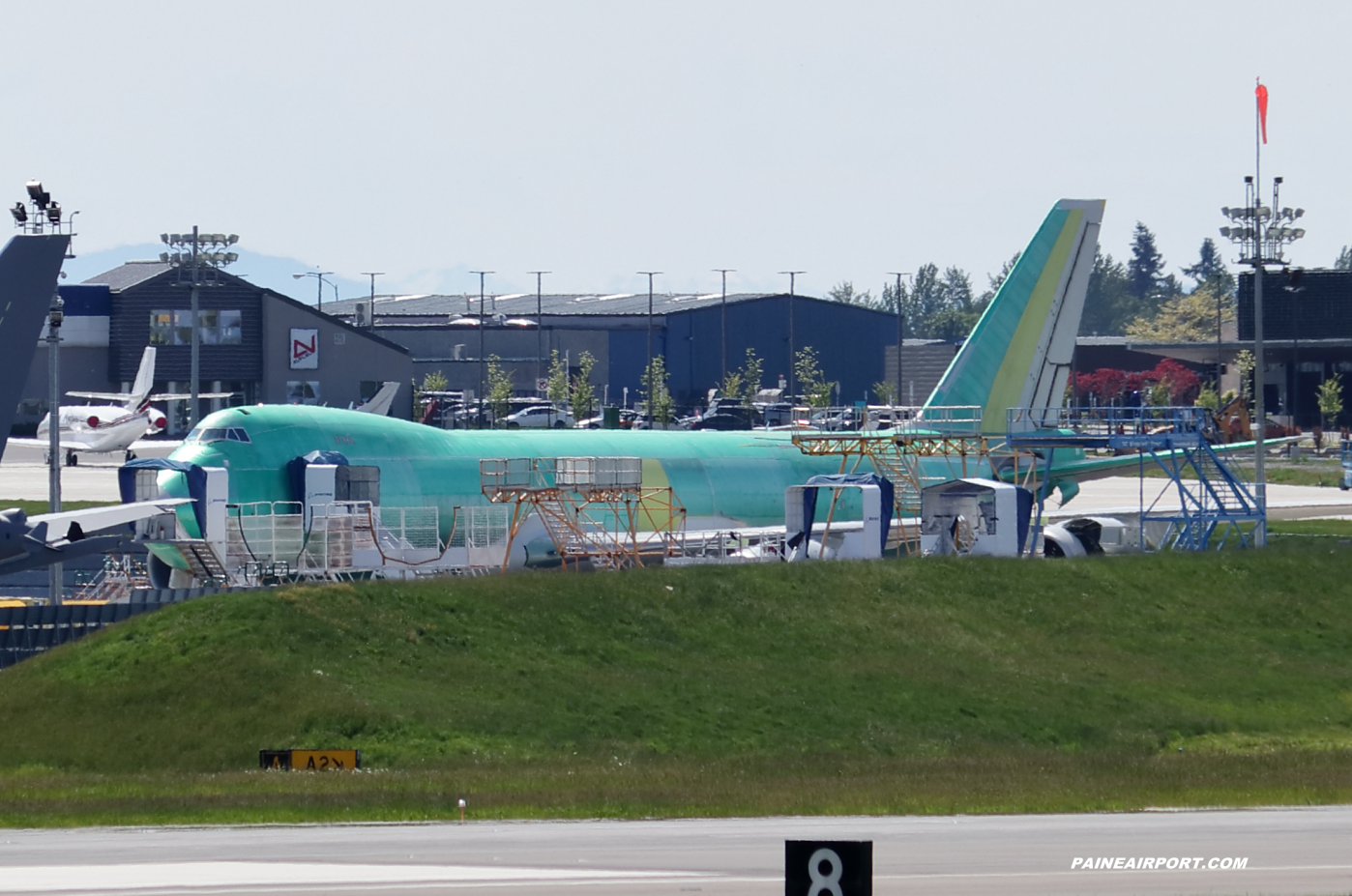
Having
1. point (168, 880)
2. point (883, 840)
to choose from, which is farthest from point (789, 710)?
point (168, 880)

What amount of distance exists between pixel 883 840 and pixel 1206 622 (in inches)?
1193

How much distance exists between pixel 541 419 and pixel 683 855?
13120 cm

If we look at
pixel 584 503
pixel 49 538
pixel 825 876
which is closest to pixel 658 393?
pixel 584 503

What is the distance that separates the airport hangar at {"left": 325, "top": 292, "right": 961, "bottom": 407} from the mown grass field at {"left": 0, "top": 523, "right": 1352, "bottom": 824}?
403 feet

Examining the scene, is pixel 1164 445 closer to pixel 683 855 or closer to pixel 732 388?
pixel 683 855

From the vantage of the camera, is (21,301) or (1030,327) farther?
(1030,327)

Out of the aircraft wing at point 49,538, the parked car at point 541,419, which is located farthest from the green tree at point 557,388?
the aircraft wing at point 49,538

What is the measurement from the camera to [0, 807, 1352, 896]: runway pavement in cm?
2088

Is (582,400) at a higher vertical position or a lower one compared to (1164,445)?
higher

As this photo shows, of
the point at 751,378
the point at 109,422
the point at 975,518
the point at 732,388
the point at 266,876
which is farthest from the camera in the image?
the point at 751,378

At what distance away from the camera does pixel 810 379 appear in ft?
573

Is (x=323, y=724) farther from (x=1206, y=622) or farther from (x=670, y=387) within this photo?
(x=670, y=387)

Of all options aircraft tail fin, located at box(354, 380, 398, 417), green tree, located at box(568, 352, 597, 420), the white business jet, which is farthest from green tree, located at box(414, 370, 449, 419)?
aircraft tail fin, located at box(354, 380, 398, 417)

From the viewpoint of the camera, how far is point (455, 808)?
28.6m
